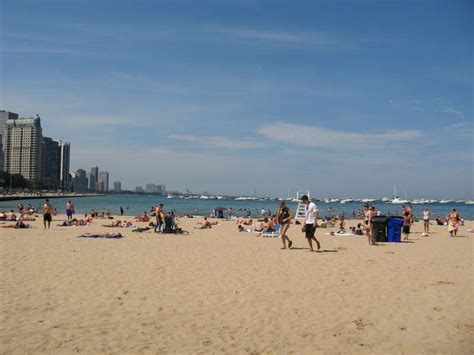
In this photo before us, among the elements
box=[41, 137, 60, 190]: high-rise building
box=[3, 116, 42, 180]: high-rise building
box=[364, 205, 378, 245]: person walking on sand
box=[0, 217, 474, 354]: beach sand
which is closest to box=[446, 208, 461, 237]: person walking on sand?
box=[364, 205, 378, 245]: person walking on sand

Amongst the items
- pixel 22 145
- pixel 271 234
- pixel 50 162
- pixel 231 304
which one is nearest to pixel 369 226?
pixel 271 234

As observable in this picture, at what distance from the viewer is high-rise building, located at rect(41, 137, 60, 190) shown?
582ft

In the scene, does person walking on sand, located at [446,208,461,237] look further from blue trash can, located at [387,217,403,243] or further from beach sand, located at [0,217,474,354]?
beach sand, located at [0,217,474,354]

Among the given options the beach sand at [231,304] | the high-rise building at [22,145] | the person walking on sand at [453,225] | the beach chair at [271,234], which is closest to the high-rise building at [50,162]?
the high-rise building at [22,145]

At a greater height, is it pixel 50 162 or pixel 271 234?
pixel 50 162

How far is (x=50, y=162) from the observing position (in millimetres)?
186625

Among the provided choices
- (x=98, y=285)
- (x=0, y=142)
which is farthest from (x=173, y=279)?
(x=0, y=142)

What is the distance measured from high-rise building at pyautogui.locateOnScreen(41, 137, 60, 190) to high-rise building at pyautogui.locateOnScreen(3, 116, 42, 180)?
495 cm

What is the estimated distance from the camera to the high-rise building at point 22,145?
165375mm

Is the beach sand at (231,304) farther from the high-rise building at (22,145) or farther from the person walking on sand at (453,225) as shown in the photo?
the high-rise building at (22,145)

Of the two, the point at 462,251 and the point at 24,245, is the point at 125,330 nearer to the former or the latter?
the point at 24,245

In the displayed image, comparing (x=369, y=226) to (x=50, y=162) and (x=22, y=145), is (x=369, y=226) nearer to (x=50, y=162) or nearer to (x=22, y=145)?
(x=22, y=145)

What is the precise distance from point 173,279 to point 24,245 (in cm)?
686

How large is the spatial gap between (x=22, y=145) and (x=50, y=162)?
1982 cm
